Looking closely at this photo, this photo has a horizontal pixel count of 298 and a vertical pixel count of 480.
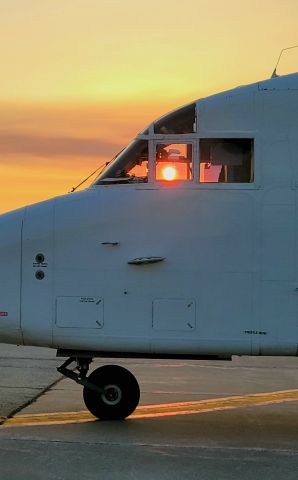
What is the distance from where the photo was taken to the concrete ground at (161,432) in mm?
5500

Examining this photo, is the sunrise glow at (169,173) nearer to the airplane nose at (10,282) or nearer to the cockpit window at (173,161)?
the cockpit window at (173,161)

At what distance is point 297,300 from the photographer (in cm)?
639

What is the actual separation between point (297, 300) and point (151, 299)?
4.97ft

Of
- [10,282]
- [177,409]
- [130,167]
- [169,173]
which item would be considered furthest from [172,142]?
[177,409]

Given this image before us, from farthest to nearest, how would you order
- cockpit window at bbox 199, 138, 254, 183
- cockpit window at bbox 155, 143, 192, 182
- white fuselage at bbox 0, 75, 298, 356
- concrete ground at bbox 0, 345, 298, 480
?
1. cockpit window at bbox 155, 143, 192, 182
2. cockpit window at bbox 199, 138, 254, 183
3. white fuselage at bbox 0, 75, 298, 356
4. concrete ground at bbox 0, 345, 298, 480

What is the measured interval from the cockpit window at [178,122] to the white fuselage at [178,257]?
89mm

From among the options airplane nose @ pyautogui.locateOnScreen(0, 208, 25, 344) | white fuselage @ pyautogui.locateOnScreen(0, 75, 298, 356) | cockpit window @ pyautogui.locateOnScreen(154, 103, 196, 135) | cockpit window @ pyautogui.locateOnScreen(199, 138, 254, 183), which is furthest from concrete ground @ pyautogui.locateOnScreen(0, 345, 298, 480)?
cockpit window @ pyautogui.locateOnScreen(154, 103, 196, 135)

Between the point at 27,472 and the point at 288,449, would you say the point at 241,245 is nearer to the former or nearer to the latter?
the point at 288,449

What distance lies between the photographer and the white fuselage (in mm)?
6414

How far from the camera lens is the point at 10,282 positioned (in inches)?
265

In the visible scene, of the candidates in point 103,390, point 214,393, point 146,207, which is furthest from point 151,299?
point 214,393

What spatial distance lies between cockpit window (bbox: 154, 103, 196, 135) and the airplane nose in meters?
1.86

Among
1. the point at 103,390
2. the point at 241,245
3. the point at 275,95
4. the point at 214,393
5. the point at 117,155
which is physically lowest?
the point at 214,393

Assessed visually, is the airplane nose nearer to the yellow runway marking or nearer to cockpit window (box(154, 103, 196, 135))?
the yellow runway marking
